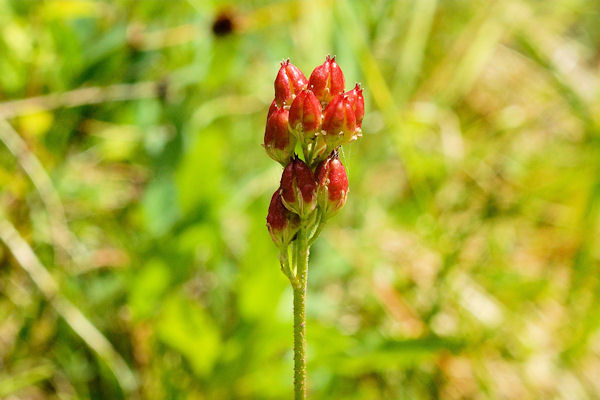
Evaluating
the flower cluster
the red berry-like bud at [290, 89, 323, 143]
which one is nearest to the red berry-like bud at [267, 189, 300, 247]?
the flower cluster

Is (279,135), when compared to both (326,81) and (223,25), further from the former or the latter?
(223,25)

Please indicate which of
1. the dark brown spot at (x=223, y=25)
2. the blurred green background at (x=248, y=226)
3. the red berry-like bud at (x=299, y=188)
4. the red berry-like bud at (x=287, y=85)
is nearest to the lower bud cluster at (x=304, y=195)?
the red berry-like bud at (x=299, y=188)

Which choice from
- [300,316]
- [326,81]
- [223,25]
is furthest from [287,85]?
[223,25]

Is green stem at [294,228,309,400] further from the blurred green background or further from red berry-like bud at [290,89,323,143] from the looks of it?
the blurred green background

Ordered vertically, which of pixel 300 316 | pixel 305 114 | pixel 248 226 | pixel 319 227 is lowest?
pixel 300 316

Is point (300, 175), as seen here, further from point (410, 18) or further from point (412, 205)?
point (410, 18)

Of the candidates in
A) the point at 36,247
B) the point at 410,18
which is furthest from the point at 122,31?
the point at 410,18

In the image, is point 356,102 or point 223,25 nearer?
point 356,102
